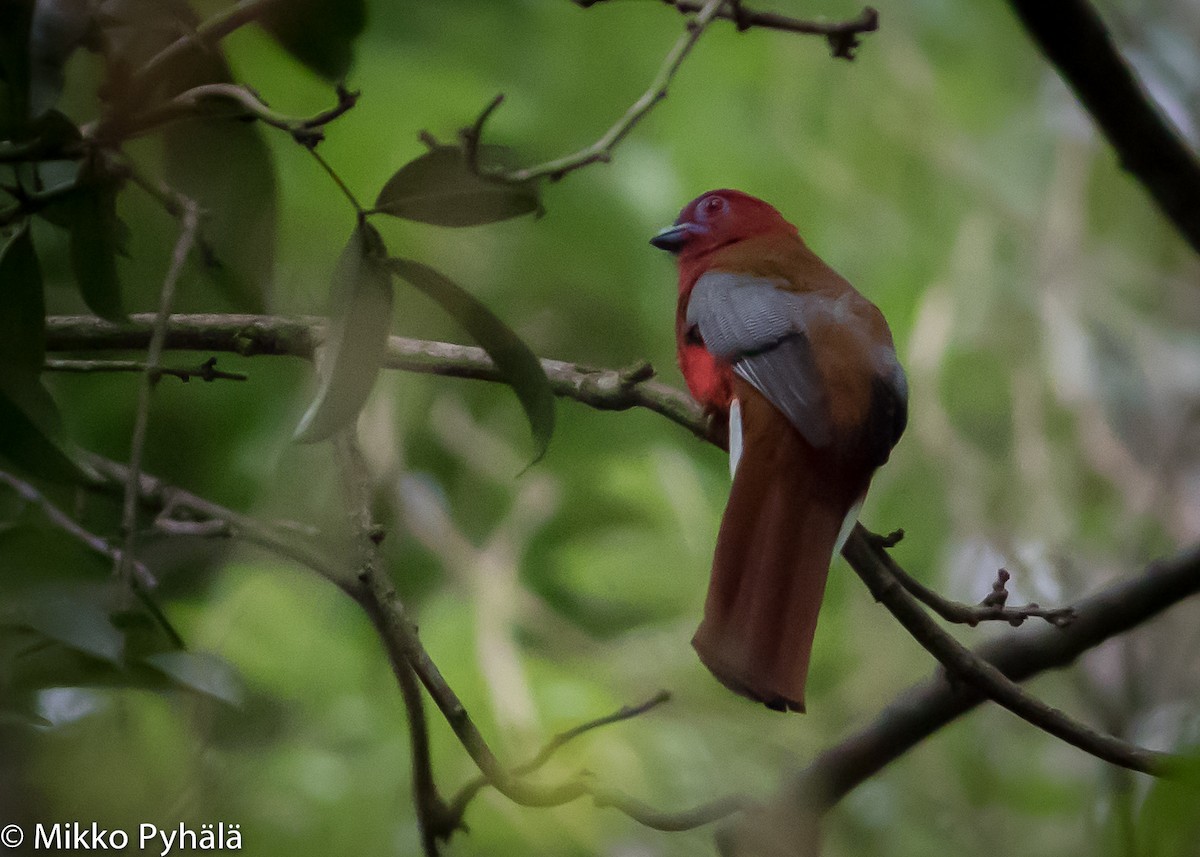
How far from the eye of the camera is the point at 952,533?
169 centimetres

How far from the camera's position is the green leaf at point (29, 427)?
27.4 inches

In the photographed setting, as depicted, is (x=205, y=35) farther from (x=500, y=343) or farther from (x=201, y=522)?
(x=201, y=522)

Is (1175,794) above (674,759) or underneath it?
above

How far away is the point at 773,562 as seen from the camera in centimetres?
78

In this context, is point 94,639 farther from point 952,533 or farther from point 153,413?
point 952,533

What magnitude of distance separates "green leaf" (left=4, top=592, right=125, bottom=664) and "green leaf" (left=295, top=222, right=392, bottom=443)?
0.49ft

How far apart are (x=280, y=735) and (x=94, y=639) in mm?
757

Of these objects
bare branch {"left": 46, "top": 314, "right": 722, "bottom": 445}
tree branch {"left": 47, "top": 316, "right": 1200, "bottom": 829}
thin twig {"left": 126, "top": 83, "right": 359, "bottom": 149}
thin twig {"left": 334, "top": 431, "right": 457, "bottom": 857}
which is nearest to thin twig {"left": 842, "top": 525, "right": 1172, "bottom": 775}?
tree branch {"left": 47, "top": 316, "right": 1200, "bottom": 829}

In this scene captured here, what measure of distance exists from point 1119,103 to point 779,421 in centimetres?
32

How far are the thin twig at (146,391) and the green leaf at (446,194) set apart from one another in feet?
0.45

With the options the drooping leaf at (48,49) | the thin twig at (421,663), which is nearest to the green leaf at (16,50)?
the drooping leaf at (48,49)

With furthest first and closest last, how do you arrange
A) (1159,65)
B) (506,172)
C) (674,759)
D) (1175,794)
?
1. (1159,65)
2. (674,759)
3. (506,172)
4. (1175,794)

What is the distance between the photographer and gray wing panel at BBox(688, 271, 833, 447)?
894 millimetres

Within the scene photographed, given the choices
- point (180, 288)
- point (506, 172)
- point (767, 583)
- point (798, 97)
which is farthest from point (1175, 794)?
point (798, 97)
